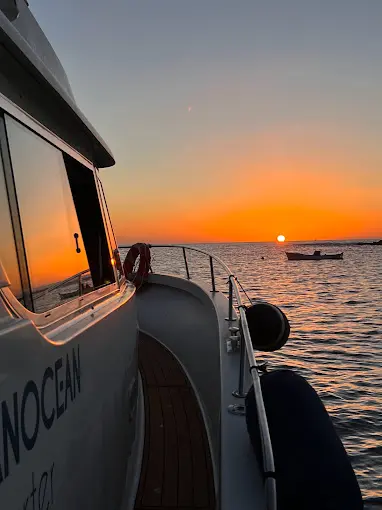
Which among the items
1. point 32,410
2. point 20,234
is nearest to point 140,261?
point 20,234

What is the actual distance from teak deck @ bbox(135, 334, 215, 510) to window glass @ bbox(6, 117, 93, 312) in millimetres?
1689

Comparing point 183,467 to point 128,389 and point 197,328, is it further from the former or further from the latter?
point 197,328

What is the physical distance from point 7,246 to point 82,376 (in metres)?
0.64

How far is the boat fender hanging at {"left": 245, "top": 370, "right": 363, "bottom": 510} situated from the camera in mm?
1833

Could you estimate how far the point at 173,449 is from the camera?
3984mm

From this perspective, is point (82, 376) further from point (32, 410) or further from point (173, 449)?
point (173, 449)

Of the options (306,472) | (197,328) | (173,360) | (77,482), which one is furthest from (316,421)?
(173,360)

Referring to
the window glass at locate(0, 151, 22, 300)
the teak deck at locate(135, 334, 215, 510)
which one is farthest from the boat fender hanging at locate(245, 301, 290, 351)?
the window glass at locate(0, 151, 22, 300)

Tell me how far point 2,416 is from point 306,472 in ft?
4.23

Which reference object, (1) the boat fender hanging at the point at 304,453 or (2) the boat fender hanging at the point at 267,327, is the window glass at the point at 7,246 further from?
(2) the boat fender hanging at the point at 267,327

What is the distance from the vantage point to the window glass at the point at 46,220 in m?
1.73

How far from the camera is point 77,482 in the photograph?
5.83 feet

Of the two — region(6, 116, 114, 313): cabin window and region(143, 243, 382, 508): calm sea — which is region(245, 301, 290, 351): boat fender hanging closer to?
region(143, 243, 382, 508): calm sea

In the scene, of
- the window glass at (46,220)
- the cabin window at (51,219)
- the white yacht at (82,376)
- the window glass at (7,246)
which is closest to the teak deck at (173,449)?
the white yacht at (82,376)
